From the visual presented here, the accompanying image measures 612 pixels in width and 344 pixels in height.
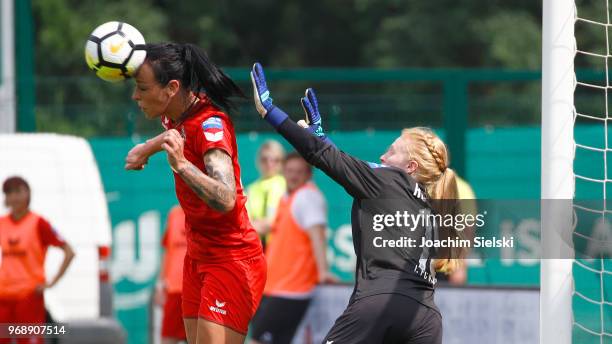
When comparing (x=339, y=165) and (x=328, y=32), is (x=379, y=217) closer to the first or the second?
(x=339, y=165)

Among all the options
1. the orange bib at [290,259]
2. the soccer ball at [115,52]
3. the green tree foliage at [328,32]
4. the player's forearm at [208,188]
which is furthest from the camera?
the green tree foliage at [328,32]

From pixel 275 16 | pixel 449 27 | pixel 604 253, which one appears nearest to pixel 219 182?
pixel 604 253

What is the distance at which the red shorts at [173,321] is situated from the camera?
8.42 meters

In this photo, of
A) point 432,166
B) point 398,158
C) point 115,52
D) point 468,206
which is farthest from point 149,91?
point 468,206

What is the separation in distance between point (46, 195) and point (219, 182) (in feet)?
12.6

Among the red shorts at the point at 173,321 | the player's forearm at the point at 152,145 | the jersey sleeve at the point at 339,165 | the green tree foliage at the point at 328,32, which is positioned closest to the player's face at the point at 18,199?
the red shorts at the point at 173,321

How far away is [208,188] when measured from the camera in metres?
4.78

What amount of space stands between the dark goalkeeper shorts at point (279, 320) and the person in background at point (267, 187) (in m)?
0.83

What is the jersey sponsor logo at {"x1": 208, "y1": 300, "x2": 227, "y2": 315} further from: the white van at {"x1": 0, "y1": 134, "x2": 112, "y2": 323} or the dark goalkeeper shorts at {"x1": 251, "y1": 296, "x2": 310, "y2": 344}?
the dark goalkeeper shorts at {"x1": 251, "y1": 296, "x2": 310, "y2": 344}

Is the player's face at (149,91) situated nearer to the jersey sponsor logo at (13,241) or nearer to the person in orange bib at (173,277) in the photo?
the jersey sponsor logo at (13,241)

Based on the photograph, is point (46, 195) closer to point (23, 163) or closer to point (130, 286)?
point (23, 163)

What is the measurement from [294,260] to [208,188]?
3986 millimetres

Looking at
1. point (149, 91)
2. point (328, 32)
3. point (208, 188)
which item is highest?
point (328, 32)

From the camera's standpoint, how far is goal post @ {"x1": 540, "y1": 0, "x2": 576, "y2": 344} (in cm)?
539
